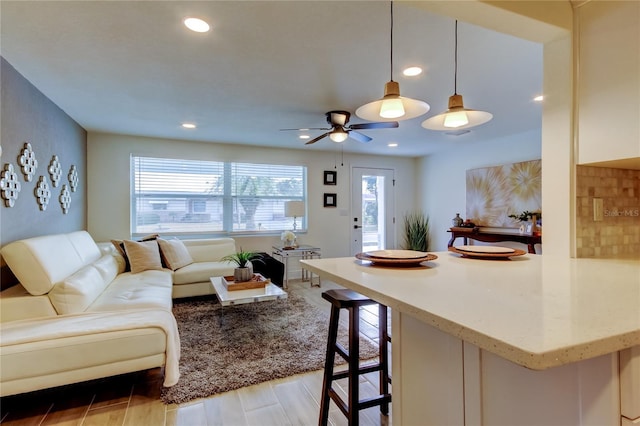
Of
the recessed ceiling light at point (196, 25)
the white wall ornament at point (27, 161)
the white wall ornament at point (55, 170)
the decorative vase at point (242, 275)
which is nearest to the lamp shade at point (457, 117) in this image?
the recessed ceiling light at point (196, 25)

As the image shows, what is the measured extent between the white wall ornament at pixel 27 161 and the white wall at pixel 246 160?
178 cm

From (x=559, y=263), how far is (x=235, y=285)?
106 inches

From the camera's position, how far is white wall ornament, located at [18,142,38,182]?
8.39ft

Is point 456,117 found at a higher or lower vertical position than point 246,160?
lower

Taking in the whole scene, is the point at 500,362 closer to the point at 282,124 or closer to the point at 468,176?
the point at 282,124

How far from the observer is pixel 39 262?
7.11 ft

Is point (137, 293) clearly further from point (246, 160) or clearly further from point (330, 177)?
point (330, 177)

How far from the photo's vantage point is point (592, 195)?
4.62 feet

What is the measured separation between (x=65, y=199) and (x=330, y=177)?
12.6 ft

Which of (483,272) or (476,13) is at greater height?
(476,13)

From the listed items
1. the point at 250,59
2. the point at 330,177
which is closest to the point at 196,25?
the point at 250,59

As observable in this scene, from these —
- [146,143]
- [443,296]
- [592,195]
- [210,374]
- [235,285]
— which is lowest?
[210,374]

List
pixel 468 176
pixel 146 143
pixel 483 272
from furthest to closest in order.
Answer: pixel 468 176, pixel 146 143, pixel 483 272

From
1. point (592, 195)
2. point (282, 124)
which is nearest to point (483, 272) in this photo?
point (592, 195)
